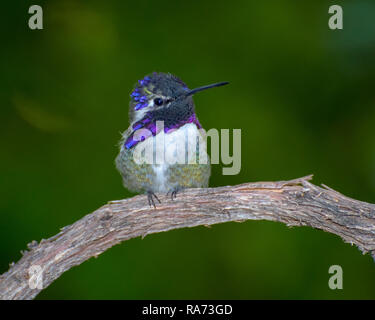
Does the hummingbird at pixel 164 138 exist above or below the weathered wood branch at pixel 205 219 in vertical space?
above

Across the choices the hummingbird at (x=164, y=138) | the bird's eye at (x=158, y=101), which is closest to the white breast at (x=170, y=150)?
the hummingbird at (x=164, y=138)

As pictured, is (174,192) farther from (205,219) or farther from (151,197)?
(205,219)

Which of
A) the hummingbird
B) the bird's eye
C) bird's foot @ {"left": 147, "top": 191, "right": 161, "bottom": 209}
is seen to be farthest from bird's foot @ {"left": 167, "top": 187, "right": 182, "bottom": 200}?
the bird's eye

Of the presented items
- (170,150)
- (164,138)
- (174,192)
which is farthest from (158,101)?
(174,192)

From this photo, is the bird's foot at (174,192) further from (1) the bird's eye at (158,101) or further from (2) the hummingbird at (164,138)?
(1) the bird's eye at (158,101)

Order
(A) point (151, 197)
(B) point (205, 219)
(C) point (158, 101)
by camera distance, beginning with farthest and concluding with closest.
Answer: (C) point (158, 101) < (A) point (151, 197) < (B) point (205, 219)

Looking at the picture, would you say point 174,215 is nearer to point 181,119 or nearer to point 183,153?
point 183,153
